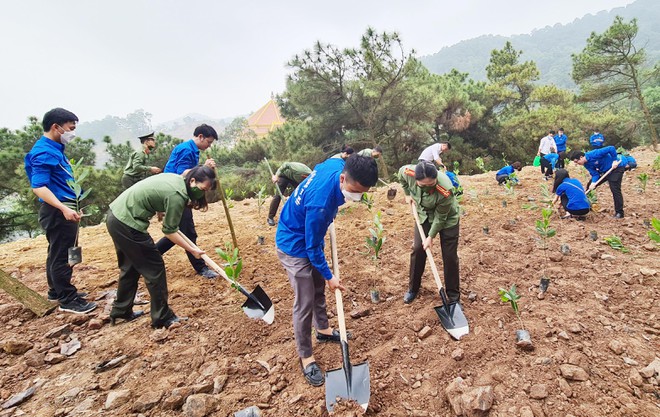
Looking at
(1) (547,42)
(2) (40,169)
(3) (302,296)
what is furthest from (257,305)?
(1) (547,42)

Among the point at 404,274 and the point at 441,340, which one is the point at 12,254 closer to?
the point at 404,274

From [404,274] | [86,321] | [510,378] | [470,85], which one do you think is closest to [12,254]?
[86,321]

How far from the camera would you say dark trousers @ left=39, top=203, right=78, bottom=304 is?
2857 mm

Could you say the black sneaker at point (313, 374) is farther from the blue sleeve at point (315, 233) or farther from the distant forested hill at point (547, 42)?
the distant forested hill at point (547, 42)

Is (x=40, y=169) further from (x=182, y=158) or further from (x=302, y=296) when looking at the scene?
(x=302, y=296)

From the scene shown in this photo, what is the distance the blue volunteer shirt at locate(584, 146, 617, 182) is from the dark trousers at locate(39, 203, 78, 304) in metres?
7.31

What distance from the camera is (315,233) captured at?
6.48ft

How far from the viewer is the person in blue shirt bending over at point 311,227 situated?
1.90 metres

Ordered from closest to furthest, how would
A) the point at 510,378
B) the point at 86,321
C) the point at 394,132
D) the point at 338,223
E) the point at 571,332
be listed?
the point at 510,378, the point at 571,332, the point at 86,321, the point at 338,223, the point at 394,132

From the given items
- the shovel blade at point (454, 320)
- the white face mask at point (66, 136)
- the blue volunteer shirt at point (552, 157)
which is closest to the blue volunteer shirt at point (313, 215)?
the shovel blade at point (454, 320)

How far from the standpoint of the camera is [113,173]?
8508 millimetres

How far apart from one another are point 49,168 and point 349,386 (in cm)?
317

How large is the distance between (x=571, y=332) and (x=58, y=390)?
3.67 m

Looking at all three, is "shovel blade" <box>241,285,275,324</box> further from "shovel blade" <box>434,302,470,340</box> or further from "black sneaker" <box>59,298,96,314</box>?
"black sneaker" <box>59,298,96,314</box>
